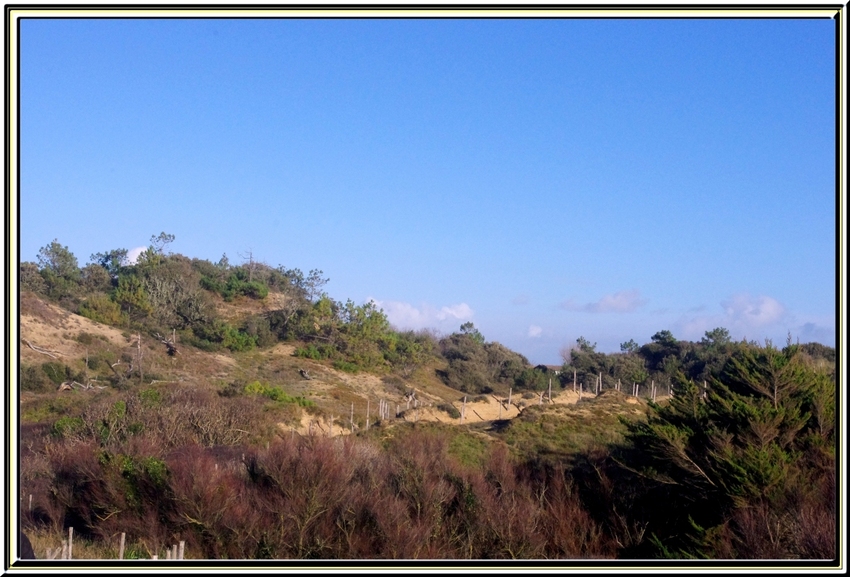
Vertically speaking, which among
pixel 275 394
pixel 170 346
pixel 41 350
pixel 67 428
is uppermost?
pixel 170 346

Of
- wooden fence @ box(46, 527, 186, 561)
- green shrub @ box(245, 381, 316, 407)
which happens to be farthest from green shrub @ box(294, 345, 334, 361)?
wooden fence @ box(46, 527, 186, 561)

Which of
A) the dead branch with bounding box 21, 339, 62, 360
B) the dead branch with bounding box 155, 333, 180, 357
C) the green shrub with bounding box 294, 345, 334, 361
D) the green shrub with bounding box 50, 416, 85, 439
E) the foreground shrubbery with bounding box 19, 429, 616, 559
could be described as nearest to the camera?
the foreground shrubbery with bounding box 19, 429, 616, 559

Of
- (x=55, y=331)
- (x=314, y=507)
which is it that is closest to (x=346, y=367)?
(x=55, y=331)

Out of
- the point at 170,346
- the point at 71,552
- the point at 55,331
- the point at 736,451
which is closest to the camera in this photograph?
the point at 71,552

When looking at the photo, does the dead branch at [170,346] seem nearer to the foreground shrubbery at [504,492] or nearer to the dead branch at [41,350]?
the dead branch at [41,350]

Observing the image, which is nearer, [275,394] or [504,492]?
[504,492]

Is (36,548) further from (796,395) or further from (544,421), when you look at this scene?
(544,421)

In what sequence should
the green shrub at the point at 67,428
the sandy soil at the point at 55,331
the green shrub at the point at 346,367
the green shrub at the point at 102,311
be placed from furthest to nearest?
the green shrub at the point at 346,367 < the green shrub at the point at 102,311 < the sandy soil at the point at 55,331 < the green shrub at the point at 67,428

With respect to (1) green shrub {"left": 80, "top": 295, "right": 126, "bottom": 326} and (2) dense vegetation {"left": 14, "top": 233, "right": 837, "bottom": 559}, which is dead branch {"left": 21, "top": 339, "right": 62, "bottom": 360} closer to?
(1) green shrub {"left": 80, "top": 295, "right": 126, "bottom": 326}

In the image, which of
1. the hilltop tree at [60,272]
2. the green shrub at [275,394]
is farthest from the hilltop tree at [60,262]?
the green shrub at [275,394]

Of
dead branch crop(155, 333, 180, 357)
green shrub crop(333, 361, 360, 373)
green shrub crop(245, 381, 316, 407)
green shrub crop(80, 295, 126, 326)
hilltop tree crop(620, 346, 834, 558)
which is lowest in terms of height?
hilltop tree crop(620, 346, 834, 558)

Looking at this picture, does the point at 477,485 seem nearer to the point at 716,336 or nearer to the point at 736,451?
the point at 736,451

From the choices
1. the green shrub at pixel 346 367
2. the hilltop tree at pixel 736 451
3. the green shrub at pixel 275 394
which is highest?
the green shrub at pixel 346 367
